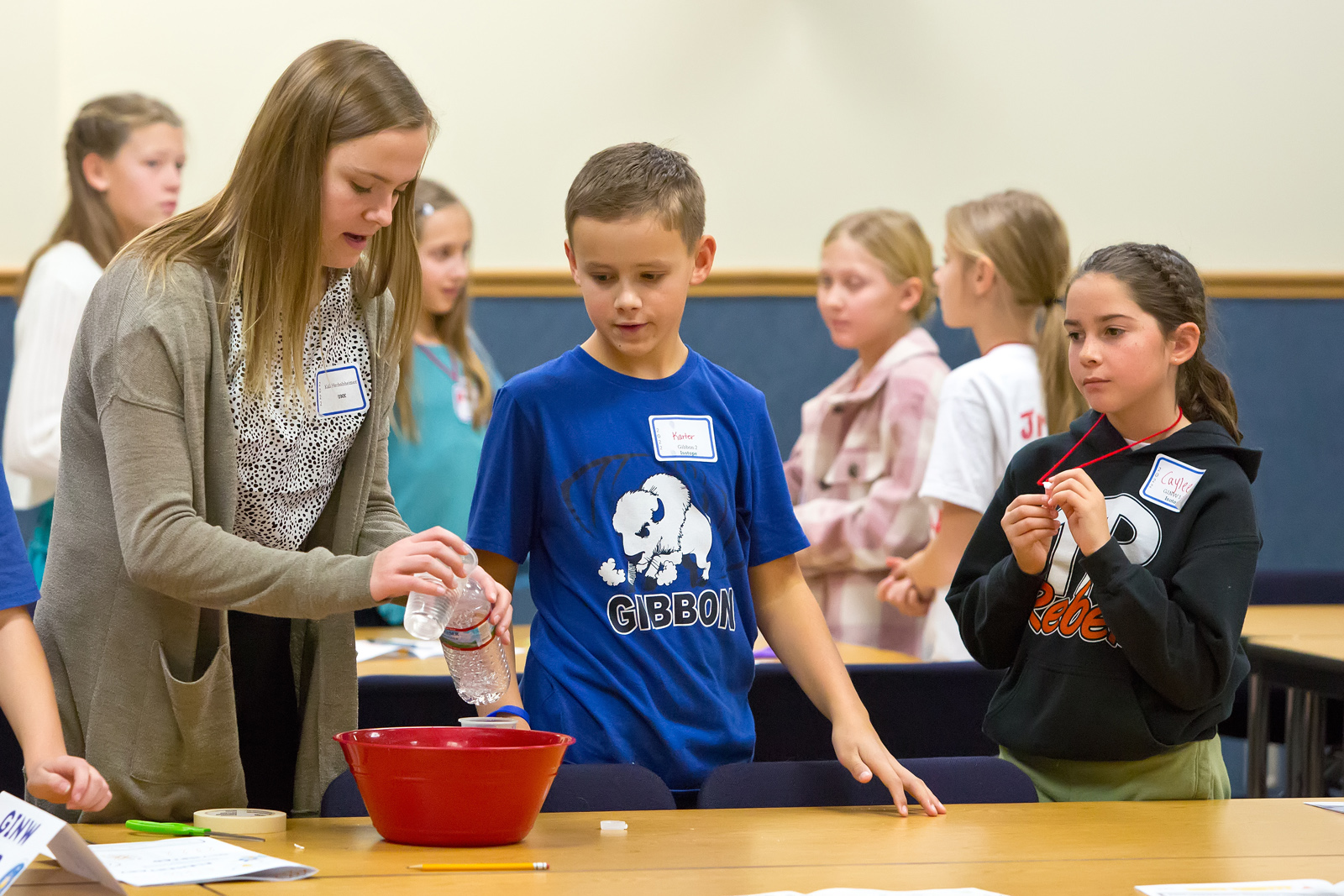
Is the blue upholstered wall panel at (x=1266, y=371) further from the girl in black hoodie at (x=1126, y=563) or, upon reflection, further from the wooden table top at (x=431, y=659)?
the girl in black hoodie at (x=1126, y=563)

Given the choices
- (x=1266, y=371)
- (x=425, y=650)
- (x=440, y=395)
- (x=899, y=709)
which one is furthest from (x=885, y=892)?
(x=1266, y=371)

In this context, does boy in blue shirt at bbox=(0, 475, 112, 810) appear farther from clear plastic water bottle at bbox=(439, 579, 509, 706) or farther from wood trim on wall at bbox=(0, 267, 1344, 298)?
wood trim on wall at bbox=(0, 267, 1344, 298)

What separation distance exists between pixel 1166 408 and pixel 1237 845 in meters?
0.72

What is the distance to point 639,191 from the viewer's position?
1790 millimetres

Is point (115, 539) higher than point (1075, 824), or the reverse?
point (115, 539)

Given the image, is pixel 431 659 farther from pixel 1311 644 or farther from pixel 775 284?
pixel 775 284

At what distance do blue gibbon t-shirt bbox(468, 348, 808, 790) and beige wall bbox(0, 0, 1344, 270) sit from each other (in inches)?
119

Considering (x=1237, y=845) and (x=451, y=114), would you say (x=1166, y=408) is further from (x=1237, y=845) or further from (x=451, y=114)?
(x=451, y=114)

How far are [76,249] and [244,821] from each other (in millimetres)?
2157

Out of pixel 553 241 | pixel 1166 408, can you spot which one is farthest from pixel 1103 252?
pixel 553 241

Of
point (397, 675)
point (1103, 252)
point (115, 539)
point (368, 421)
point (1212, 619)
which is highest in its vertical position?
point (1103, 252)

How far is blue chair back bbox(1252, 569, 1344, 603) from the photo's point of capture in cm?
410

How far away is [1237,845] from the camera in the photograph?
144 cm

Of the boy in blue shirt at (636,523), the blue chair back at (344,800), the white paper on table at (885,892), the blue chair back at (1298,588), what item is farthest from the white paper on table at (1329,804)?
the blue chair back at (1298,588)
